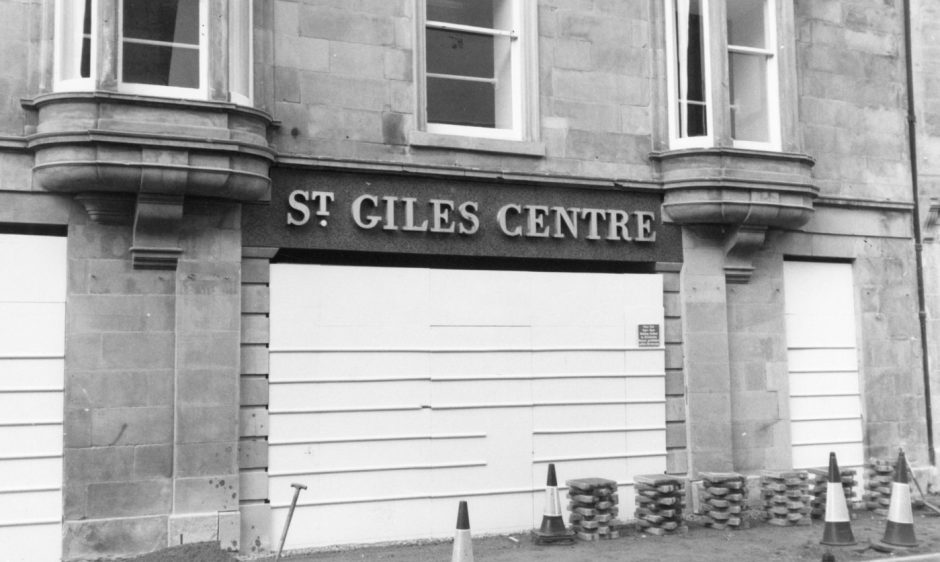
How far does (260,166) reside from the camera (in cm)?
1049

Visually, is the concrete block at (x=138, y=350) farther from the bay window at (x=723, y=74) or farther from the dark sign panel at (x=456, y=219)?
the bay window at (x=723, y=74)

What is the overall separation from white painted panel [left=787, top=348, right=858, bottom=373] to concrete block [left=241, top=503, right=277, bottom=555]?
25.7 feet

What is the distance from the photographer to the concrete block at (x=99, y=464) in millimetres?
9891

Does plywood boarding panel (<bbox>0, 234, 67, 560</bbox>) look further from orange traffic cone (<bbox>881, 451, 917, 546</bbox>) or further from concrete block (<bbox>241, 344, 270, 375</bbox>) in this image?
orange traffic cone (<bbox>881, 451, 917, 546</bbox>)

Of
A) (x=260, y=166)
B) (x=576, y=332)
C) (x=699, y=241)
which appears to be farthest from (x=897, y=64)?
(x=260, y=166)

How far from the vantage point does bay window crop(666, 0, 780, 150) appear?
13.0 meters

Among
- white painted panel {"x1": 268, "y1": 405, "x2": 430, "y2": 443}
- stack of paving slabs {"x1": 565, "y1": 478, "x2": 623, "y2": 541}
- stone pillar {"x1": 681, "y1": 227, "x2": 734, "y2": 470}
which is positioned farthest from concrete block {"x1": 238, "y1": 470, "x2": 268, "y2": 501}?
stone pillar {"x1": 681, "y1": 227, "x2": 734, "y2": 470}

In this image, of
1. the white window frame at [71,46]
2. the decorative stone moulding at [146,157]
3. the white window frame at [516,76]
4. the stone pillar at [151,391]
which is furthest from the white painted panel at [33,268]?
the white window frame at [516,76]

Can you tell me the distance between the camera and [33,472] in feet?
32.3

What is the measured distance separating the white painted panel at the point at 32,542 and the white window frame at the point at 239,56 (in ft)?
16.6

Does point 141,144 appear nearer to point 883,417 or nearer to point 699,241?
point 699,241

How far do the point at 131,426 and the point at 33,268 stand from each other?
6.61 ft

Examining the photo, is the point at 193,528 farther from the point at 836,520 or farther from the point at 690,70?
the point at 690,70

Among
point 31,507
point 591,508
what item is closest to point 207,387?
point 31,507
